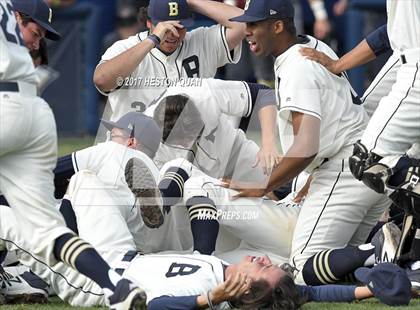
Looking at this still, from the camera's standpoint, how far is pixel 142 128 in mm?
6812

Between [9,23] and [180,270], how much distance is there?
4.62ft

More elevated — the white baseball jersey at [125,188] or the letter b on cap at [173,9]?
the letter b on cap at [173,9]

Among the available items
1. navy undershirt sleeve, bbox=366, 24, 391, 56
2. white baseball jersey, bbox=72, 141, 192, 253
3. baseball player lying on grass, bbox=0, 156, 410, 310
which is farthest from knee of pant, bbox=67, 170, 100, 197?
navy undershirt sleeve, bbox=366, 24, 391, 56

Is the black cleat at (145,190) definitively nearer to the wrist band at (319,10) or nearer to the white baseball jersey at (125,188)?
the white baseball jersey at (125,188)

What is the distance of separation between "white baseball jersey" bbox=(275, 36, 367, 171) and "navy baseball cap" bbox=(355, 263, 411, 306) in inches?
47.1

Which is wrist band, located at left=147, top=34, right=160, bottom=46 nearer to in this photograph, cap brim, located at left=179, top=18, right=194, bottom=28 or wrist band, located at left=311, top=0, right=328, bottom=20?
cap brim, located at left=179, top=18, right=194, bottom=28

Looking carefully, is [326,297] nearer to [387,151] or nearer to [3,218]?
[387,151]

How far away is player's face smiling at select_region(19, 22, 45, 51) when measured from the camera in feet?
22.5

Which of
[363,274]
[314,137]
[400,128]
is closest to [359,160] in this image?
[400,128]

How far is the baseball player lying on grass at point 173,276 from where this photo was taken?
17.9 ft

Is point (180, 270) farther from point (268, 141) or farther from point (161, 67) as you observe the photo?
point (161, 67)

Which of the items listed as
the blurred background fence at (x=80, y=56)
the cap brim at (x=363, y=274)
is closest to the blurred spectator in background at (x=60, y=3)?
the blurred background fence at (x=80, y=56)

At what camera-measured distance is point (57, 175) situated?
6.62 metres

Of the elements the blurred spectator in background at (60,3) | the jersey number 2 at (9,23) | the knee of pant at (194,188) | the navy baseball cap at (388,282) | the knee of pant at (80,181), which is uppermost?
the jersey number 2 at (9,23)
